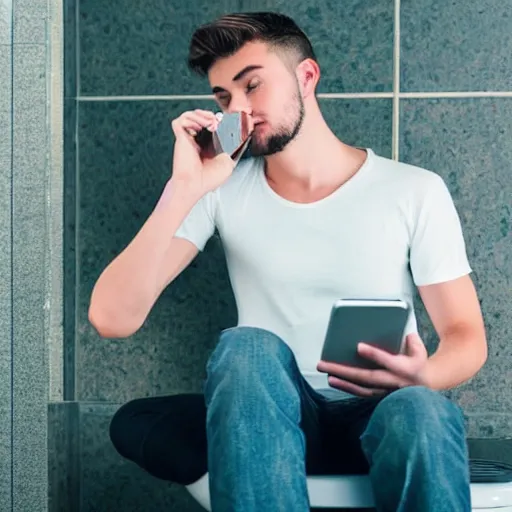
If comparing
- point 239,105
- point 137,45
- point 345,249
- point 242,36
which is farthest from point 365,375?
point 137,45

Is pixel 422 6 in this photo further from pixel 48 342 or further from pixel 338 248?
pixel 48 342

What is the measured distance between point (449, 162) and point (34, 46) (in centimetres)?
94

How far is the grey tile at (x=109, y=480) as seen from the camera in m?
2.17

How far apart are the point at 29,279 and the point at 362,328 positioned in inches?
36.9

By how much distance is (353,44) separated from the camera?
206 centimetres

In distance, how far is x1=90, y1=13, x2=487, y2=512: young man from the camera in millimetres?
1361

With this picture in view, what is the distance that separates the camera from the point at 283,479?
4.23ft

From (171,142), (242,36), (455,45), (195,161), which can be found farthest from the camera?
(171,142)

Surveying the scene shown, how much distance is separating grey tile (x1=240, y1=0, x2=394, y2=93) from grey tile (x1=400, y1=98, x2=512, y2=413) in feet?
0.32

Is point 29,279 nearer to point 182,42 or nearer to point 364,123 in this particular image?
point 182,42

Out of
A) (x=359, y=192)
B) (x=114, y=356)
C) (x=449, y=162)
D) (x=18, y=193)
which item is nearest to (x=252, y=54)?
(x=359, y=192)

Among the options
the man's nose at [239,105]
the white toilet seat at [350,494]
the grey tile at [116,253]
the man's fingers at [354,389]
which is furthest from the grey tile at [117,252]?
the white toilet seat at [350,494]

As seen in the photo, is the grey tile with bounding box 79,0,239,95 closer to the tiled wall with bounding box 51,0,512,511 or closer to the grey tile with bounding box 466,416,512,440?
the tiled wall with bounding box 51,0,512,511

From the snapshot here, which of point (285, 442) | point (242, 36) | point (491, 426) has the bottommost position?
point (491, 426)
